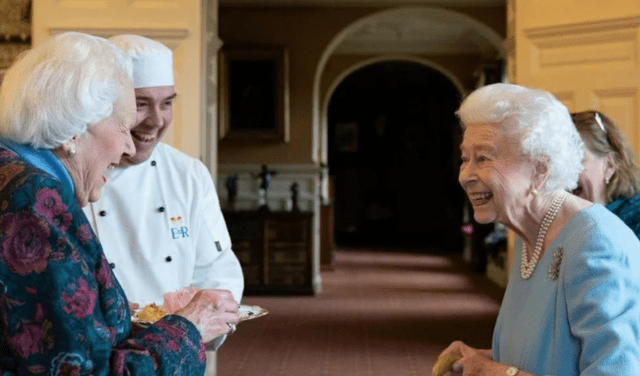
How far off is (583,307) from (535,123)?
1.56 ft

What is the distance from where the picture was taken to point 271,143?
37.5 ft

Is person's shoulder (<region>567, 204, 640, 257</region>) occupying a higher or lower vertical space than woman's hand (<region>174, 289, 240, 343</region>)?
higher

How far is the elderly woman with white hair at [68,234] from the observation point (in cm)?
146

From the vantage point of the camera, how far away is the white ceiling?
1121 centimetres

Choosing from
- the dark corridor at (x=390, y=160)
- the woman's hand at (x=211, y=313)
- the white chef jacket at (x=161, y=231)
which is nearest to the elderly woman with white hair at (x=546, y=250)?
the woman's hand at (x=211, y=313)

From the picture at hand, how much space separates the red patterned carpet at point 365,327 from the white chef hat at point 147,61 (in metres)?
3.90

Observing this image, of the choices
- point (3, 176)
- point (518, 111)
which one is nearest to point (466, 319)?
point (518, 111)

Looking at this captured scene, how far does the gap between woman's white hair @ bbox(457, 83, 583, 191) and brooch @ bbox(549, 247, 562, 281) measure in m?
0.20

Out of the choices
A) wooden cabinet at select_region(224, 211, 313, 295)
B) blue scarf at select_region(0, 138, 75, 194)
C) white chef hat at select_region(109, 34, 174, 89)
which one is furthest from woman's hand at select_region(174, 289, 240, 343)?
wooden cabinet at select_region(224, 211, 313, 295)

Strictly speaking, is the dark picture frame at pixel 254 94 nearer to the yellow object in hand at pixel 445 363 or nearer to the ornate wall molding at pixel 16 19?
the ornate wall molding at pixel 16 19

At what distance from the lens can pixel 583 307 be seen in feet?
6.21

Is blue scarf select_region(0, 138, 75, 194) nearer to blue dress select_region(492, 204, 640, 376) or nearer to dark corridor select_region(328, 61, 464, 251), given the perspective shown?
blue dress select_region(492, 204, 640, 376)

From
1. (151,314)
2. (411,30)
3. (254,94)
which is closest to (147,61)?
(151,314)

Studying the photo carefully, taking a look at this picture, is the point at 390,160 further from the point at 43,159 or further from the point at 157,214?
the point at 43,159
